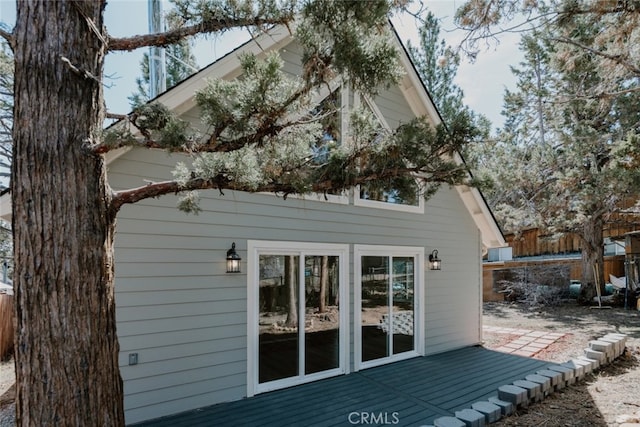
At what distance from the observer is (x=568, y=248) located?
17.0 metres

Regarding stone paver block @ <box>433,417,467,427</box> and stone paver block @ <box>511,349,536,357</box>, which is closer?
stone paver block @ <box>433,417,467,427</box>

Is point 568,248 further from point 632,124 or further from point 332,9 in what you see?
point 332,9

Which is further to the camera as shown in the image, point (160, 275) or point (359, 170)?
point (160, 275)

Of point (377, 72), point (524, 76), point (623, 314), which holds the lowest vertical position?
point (623, 314)

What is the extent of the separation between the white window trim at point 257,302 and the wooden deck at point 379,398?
0.13m

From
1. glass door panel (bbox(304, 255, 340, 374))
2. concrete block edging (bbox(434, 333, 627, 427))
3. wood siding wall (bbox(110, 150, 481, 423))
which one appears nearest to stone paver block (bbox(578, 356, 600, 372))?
concrete block edging (bbox(434, 333, 627, 427))

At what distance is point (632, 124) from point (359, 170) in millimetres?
11720

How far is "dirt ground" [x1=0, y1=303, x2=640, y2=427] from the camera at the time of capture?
15.1 feet

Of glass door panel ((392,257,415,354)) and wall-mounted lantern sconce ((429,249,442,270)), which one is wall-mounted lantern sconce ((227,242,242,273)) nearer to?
glass door panel ((392,257,415,354))

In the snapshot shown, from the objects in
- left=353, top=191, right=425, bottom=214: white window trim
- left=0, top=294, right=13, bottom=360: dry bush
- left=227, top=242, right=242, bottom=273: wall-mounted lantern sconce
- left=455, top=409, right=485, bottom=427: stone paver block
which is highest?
left=353, top=191, right=425, bottom=214: white window trim

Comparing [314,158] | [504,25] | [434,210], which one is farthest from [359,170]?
[434,210]

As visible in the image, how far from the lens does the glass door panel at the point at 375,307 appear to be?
6.68m

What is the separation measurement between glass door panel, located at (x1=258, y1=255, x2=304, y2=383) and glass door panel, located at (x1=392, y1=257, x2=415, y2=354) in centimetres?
222

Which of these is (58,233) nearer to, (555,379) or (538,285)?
(555,379)
